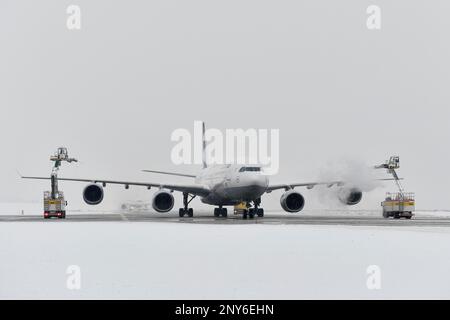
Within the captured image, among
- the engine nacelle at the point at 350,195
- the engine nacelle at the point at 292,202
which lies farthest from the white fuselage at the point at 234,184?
the engine nacelle at the point at 350,195

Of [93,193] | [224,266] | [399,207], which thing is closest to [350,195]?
[399,207]

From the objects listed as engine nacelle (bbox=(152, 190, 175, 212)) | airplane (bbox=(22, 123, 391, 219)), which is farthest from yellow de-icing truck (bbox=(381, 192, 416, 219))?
engine nacelle (bbox=(152, 190, 175, 212))

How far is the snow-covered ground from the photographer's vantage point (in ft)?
39.4

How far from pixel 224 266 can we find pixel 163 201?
2778cm

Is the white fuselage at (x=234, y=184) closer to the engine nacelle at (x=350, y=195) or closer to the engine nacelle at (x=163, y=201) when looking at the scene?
the engine nacelle at (x=163, y=201)

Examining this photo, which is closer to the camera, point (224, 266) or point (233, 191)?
point (224, 266)

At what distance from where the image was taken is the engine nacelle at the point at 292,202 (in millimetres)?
44031

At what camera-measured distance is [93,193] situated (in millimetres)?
43688

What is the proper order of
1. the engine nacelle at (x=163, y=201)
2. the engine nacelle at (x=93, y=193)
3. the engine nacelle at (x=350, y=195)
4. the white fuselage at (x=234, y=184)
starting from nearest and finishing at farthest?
1. the white fuselage at (x=234, y=184)
2. the engine nacelle at (x=163, y=201)
3. the engine nacelle at (x=93, y=193)
4. the engine nacelle at (x=350, y=195)

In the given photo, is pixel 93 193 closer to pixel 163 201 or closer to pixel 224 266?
pixel 163 201

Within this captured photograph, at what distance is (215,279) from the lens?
13266 mm

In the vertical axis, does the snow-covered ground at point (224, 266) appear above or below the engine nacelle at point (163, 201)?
below
